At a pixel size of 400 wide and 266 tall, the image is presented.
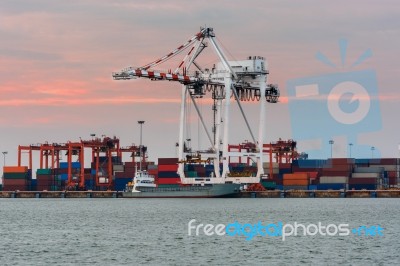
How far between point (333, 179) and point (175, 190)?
125ft

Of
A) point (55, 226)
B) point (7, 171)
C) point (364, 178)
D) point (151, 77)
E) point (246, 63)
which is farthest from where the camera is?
point (7, 171)

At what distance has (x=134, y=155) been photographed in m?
180

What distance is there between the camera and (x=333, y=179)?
16600 centimetres

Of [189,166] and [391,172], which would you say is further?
[391,172]

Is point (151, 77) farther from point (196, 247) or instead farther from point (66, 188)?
point (196, 247)

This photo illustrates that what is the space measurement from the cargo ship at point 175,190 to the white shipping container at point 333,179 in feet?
103

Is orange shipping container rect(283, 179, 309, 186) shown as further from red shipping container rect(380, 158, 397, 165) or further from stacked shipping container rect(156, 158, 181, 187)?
red shipping container rect(380, 158, 397, 165)

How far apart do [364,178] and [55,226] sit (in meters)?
99.7

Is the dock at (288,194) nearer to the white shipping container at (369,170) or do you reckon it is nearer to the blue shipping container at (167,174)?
the blue shipping container at (167,174)

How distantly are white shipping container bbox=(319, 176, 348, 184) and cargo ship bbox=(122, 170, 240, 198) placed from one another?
3124cm

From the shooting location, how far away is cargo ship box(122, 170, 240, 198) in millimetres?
133625

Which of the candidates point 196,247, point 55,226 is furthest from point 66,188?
point 196,247

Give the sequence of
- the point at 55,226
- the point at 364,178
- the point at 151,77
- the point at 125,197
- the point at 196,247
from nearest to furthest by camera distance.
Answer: the point at 196,247 < the point at 55,226 < the point at 151,77 < the point at 125,197 < the point at 364,178

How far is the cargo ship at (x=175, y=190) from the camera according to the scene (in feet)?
438
